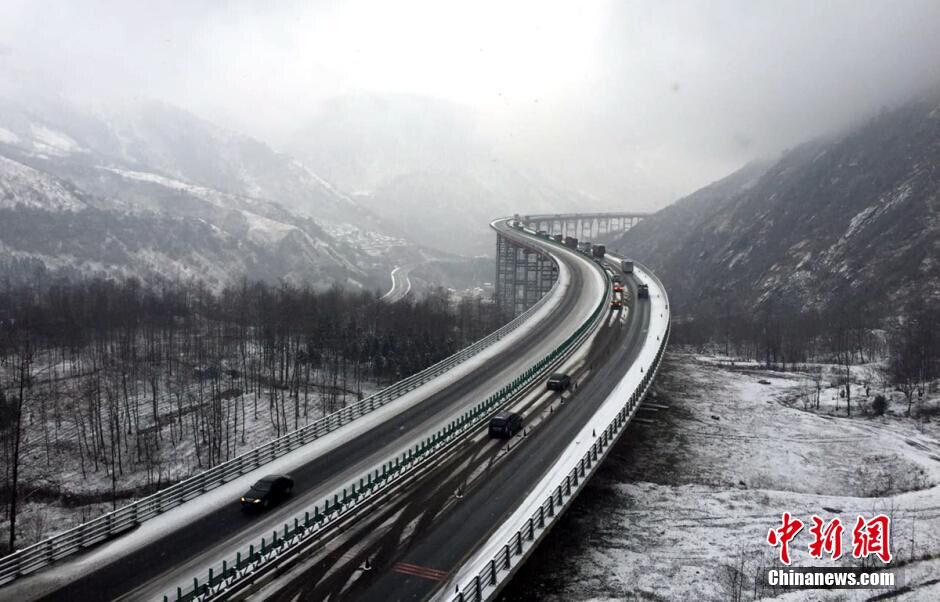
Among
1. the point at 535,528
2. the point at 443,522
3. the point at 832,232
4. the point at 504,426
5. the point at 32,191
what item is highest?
the point at 32,191

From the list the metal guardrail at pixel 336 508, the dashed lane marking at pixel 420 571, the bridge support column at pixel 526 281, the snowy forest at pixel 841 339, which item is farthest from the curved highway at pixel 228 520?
the bridge support column at pixel 526 281

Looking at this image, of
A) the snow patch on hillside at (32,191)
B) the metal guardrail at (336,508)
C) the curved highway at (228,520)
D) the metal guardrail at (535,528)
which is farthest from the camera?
the snow patch on hillside at (32,191)

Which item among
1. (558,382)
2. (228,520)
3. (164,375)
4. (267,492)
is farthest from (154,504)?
(164,375)

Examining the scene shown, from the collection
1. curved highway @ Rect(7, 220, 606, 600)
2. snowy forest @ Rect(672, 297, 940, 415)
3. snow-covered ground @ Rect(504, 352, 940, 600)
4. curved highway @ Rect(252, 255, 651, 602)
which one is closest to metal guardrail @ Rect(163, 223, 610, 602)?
curved highway @ Rect(7, 220, 606, 600)

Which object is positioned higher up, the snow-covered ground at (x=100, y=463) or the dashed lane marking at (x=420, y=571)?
the dashed lane marking at (x=420, y=571)

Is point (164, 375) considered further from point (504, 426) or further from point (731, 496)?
point (731, 496)

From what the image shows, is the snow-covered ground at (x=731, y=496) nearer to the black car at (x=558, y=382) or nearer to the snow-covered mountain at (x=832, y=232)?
the black car at (x=558, y=382)
